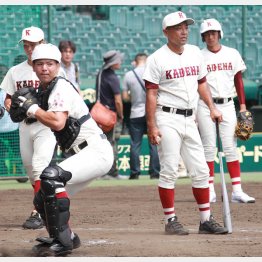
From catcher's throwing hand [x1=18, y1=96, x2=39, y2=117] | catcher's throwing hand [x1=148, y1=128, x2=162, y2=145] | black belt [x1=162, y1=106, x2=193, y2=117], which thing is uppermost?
catcher's throwing hand [x1=18, y1=96, x2=39, y2=117]

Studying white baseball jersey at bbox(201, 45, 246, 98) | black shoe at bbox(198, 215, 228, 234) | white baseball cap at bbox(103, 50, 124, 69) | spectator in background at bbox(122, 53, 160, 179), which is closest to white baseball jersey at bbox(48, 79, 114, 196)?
black shoe at bbox(198, 215, 228, 234)

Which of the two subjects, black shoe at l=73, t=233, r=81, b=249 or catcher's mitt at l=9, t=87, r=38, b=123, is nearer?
catcher's mitt at l=9, t=87, r=38, b=123

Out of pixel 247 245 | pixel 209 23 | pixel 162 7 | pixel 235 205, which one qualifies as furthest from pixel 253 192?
pixel 162 7

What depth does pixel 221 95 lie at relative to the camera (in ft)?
39.3

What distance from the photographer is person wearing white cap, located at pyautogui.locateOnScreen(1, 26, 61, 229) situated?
9.91 meters

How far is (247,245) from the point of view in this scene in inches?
326

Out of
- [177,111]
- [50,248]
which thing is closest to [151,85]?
[177,111]

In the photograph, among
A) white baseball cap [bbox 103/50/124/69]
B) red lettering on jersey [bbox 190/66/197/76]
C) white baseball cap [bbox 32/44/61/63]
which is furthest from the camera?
white baseball cap [bbox 103/50/124/69]

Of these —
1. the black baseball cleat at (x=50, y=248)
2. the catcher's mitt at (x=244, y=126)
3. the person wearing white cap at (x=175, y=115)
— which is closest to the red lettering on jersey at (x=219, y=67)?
the catcher's mitt at (x=244, y=126)

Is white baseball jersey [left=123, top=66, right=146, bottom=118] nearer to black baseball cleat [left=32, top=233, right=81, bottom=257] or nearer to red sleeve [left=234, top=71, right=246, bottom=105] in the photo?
red sleeve [left=234, top=71, right=246, bottom=105]

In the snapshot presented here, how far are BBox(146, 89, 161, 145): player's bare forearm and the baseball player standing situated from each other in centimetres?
267

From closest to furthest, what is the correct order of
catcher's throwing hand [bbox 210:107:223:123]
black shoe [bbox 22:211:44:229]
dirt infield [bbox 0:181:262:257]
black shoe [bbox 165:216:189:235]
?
1. dirt infield [bbox 0:181:262:257]
2. black shoe [bbox 165:216:189:235]
3. catcher's throwing hand [bbox 210:107:223:123]
4. black shoe [bbox 22:211:44:229]

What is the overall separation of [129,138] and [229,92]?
547 cm

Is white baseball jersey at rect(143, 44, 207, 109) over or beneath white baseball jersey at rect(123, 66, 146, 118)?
over
